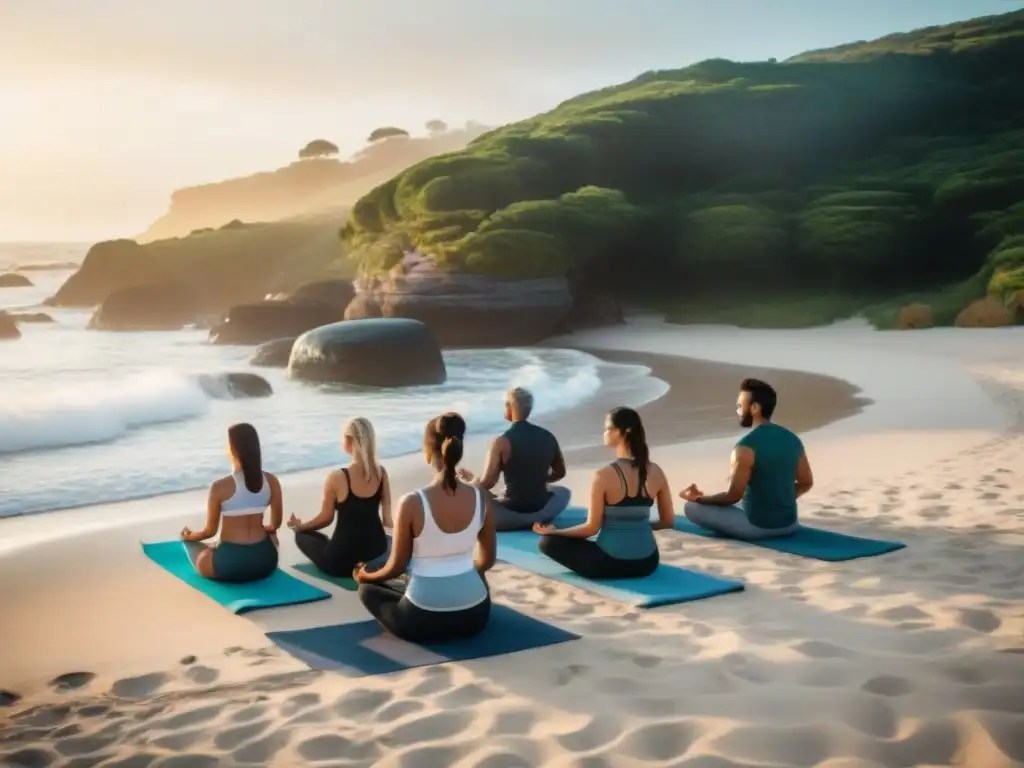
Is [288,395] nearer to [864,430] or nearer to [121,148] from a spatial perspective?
[121,148]

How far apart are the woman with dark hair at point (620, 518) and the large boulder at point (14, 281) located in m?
25.9

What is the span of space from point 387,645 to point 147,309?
93.0 feet

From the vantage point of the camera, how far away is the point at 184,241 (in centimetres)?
3716

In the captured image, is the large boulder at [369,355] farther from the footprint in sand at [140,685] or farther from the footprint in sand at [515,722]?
the footprint in sand at [515,722]

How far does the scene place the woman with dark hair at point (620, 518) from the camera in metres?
4.55

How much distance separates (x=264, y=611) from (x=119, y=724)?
50.6 inches

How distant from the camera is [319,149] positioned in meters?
31.1

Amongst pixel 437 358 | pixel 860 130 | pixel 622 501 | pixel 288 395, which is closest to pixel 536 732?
pixel 622 501

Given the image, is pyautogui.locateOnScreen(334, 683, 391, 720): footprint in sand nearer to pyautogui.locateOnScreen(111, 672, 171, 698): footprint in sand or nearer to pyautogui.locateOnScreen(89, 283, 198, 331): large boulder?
pyautogui.locateOnScreen(111, 672, 171, 698): footprint in sand

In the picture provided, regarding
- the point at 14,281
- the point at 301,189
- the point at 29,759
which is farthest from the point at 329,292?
the point at 29,759

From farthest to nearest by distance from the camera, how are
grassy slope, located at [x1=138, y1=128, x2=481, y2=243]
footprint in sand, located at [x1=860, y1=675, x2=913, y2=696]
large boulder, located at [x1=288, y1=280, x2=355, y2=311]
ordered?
grassy slope, located at [x1=138, y1=128, x2=481, y2=243] < large boulder, located at [x1=288, y1=280, x2=355, y2=311] < footprint in sand, located at [x1=860, y1=675, x2=913, y2=696]

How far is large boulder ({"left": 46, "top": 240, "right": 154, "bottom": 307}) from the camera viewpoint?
98.9 ft

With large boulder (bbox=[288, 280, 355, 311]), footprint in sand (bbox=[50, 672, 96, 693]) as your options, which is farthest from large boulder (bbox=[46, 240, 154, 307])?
footprint in sand (bbox=[50, 672, 96, 693])

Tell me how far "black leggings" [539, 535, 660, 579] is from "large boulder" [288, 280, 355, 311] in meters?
25.9
